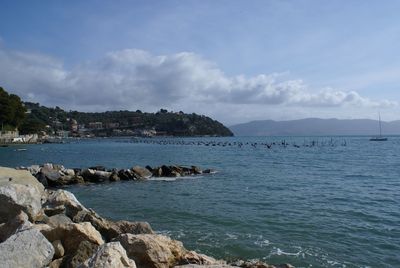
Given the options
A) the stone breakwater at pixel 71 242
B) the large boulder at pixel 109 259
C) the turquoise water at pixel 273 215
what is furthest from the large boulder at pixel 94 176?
the large boulder at pixel 109 259

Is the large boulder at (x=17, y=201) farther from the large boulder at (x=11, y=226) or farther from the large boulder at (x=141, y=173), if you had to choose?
the large boulder at (x=141, y=173)

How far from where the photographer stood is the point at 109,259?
677cm

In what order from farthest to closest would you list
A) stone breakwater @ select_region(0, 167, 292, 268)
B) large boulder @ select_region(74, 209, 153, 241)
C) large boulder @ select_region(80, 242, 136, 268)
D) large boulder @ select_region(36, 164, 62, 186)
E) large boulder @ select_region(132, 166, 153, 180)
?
1. large boulder @ select_region(132, 166, 153, 180)
2. large boulder @ select_region(36, 164, 62, 186)
3. large boulder @ select_region(74, 209, 153, 241)
4. stone breakwater @ select_region(0, 167, 292, 268)
5. large boulder @ select_region(80, 242, 136, 268)

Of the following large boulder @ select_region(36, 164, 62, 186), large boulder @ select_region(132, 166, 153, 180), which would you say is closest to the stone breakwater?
large boulder @ select_region(36, 164, 62, 186)

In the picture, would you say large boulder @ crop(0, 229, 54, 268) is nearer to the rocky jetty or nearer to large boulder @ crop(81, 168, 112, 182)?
the rocky jetty

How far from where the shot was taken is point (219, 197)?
2453cm

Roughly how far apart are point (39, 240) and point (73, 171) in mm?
28228

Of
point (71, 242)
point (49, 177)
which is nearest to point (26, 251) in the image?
point (71, 242)

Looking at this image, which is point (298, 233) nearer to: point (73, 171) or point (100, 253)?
point (100, 253)

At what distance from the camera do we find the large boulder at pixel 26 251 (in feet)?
24.7

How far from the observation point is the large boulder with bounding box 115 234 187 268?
8453 millimetres

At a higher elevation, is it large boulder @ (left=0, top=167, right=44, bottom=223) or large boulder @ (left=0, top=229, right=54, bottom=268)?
large boulder @ (left=0, top=167, right=44, bottom=223)

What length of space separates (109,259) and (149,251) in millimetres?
1814

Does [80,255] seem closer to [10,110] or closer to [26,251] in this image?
[26,251]
